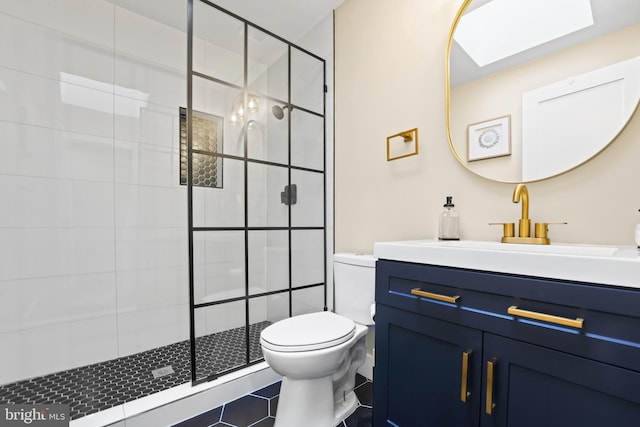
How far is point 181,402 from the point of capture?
4.59 feet

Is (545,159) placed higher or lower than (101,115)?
lower

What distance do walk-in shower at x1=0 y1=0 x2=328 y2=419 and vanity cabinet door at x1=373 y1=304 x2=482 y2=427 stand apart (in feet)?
3.00

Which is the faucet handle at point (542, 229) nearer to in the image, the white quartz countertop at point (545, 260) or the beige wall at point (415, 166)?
the beige wall at point (415, 166)

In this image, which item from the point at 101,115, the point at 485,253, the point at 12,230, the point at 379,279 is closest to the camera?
the point at 485,253

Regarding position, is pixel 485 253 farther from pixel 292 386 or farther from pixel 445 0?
pixel 445 0

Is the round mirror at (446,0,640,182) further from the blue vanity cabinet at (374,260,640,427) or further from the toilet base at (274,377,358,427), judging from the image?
the toilet base at (274,377,358,427)

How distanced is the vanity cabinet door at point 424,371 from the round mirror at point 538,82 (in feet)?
2.42

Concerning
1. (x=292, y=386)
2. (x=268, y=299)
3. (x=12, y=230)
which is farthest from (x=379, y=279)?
(x=12, y=230)

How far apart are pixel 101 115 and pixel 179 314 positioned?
1.52 metres

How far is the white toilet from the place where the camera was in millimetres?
1182

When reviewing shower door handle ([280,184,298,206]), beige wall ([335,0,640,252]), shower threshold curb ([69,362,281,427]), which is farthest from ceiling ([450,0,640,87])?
shower threshold curb ([69,362,281,427])

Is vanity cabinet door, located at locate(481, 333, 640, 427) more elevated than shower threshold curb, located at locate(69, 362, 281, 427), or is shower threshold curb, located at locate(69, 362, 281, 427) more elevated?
vanity cabinet door, located at locate(481, 333, 640, 427)

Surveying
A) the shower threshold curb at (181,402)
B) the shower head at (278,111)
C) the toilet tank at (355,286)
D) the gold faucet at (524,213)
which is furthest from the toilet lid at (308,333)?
the shower head at (278,111)

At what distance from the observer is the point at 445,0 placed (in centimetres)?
142
